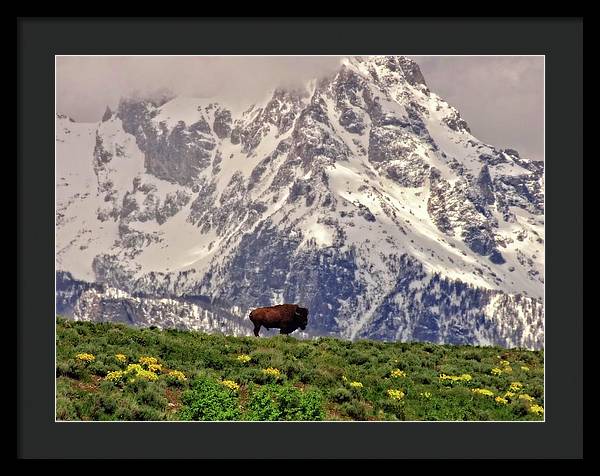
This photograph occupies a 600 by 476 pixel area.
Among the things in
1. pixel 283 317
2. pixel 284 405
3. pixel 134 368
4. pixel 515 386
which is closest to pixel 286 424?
pixel 284 405

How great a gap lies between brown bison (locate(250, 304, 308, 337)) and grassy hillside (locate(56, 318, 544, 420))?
432 inches

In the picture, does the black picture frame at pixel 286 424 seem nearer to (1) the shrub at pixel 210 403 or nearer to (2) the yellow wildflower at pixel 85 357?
(1) the shrub at pixel 210 403

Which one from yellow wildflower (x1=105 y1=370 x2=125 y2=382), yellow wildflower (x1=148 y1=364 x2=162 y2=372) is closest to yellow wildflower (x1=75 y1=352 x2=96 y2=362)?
yellow wildflower (x1=105 y1=370 x2=125 y2=382)

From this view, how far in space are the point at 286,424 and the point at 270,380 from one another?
754 centimetres

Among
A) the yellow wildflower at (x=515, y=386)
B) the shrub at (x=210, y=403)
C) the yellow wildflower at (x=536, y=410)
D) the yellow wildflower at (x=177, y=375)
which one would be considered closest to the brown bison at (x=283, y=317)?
the yellow wildflower at (x=515, y=386)

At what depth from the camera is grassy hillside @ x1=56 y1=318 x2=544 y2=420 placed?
29.4 metres

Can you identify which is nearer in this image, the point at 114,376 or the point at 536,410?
the point at 114,376

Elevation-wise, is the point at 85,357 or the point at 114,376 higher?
the point at 85,357

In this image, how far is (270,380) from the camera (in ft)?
109

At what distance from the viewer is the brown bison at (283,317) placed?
174 feet

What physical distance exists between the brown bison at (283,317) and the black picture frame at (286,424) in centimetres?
2665

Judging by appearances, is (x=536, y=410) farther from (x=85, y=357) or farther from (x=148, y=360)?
(x=85, y=357)
